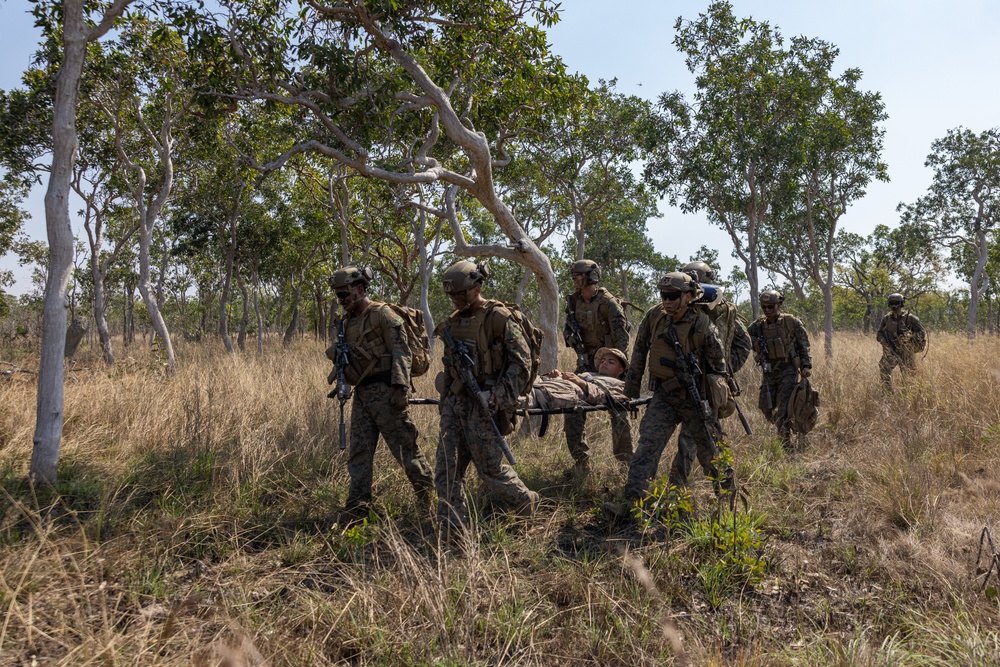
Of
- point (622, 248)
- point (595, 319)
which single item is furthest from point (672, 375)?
point (622, 248)

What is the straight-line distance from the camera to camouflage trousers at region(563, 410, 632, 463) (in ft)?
16.7

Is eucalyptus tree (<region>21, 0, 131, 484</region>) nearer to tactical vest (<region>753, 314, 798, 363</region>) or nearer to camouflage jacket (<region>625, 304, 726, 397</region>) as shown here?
camouflage jacket (<region>625, 304, 726, 397</region>)

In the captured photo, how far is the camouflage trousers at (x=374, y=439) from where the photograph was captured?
416cm

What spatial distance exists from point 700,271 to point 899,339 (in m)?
5.26

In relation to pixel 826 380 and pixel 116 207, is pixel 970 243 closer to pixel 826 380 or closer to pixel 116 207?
pixel 826 380

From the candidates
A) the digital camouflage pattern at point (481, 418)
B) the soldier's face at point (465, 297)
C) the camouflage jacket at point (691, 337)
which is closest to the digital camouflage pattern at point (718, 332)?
the camouflage jacket at point (691, 337)

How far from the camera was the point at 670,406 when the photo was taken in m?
4.23

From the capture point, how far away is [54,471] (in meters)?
4.37

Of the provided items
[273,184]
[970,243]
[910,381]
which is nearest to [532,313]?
[273,184]

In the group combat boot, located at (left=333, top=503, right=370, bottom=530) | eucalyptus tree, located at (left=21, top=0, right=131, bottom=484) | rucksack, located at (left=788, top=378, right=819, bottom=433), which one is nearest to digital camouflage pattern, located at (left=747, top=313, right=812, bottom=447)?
rucksack, located at (left=788, top=378, right=819, bottom=433)

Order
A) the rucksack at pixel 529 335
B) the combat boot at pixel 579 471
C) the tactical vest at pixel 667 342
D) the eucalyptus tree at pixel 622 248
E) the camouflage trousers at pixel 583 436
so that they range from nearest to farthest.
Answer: the rucksack at pixel 529 335 → the tactical vest at pixel 667 342 → the combat boot at pixel 579 471 → the camouflage trousers at pixel 583 436 → the eucalyptus tree at pixel 622 248

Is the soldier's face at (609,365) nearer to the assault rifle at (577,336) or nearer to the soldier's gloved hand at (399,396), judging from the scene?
the assault rifle at (577,336)

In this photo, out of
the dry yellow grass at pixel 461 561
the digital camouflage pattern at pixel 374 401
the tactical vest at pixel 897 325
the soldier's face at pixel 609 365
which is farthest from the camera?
the tactical vest at pixel 897 325

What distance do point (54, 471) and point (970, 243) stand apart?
26.9 metres
